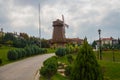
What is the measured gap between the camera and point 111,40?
188500mm

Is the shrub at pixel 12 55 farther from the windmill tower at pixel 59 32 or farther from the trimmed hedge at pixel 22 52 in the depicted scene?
the windmill tower at pixel 59 32

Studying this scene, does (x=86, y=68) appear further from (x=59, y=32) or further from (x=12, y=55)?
(x=59, y=32)

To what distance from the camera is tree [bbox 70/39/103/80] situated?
11844 millimetres

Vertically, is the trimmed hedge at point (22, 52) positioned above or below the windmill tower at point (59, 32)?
below

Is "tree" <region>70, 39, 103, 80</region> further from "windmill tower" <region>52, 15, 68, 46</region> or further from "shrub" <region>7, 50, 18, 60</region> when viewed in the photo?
"windmill tower" <region>52, 15, 68, 46</region>

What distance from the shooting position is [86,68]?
1191 centimetres

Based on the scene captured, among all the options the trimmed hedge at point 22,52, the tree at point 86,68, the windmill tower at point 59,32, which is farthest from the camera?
the windmill tower at point 59,32

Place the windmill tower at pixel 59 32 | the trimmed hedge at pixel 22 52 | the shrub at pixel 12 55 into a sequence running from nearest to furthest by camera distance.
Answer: the shrub at pixel 12 55 < the trimmed hedge at pixel 22 52 < the windmill tower at pixel 59 32

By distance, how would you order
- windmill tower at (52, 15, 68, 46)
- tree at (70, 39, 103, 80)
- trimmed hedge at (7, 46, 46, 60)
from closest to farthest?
1. tree at (70, 39, 103, 80)
2. trimmed hedge at (7, 46, 46, 60)
3. windmill tower at (52, 15, 68, 46)

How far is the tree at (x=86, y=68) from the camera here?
11844 millimetres

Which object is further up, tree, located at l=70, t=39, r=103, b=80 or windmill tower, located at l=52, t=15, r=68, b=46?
windmill tower, located at l=52, t=15, r=68, b=46

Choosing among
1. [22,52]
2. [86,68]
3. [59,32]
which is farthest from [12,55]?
[59,32]

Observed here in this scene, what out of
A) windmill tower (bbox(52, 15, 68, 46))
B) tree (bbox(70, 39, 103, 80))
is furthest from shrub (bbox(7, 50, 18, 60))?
windmill tower (bbox(52, 15, 68, 46))

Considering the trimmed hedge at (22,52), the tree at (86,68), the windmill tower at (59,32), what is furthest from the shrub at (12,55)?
the windmill tower at (59,32)
